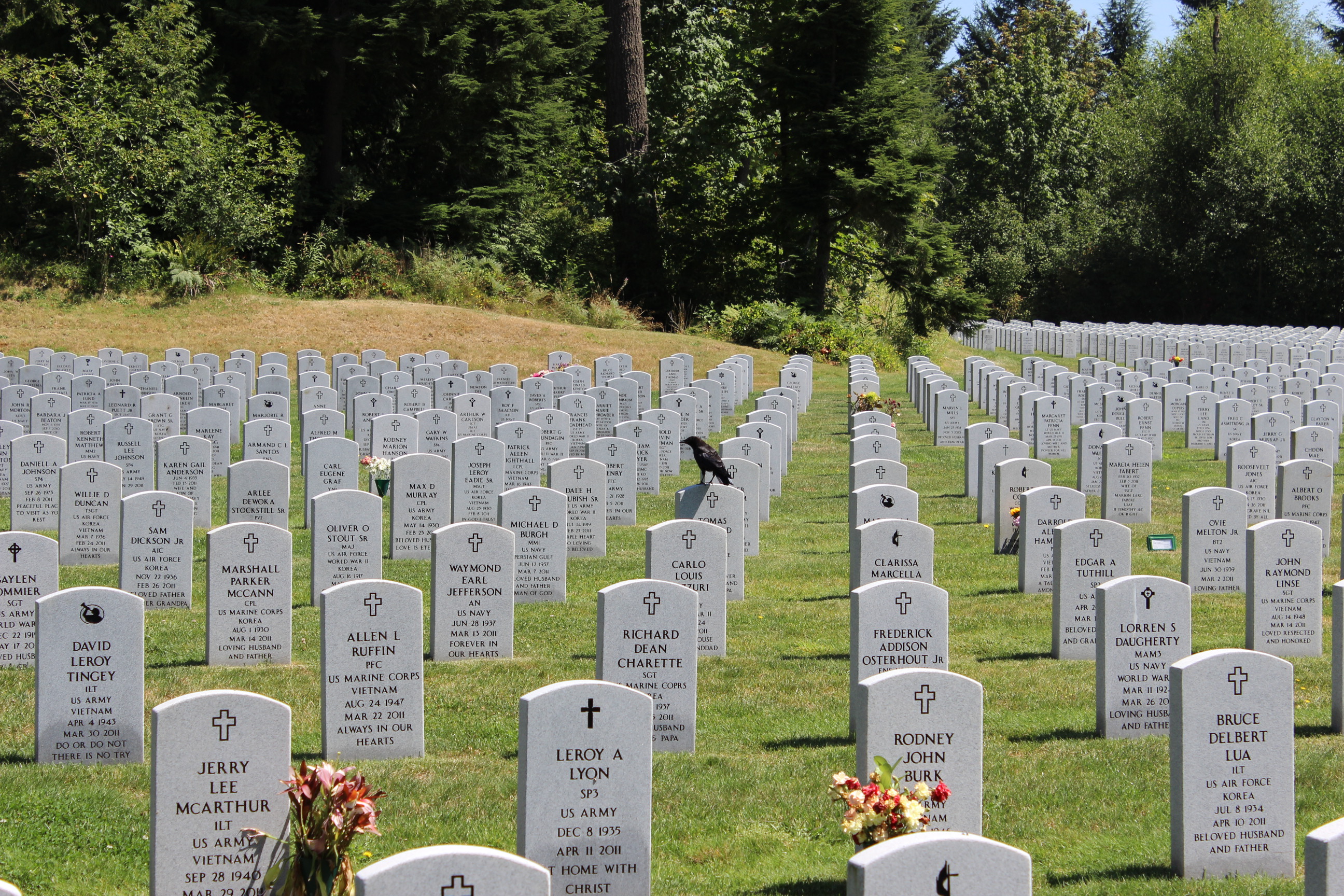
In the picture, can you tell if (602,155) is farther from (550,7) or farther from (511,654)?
(511,654)

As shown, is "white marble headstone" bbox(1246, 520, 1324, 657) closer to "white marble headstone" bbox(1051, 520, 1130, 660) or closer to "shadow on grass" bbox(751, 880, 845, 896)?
"white marble headstone" bbox(1051, 520, 1130, 660)

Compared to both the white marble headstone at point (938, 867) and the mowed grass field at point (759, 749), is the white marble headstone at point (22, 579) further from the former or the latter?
the white marble headstone at point (938, 867)

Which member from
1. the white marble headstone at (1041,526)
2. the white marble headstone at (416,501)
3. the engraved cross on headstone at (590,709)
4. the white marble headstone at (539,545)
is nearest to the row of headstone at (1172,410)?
the white marble headstone at (1041,526)

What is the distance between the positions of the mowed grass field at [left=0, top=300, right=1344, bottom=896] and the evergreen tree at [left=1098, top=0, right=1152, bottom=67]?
79.1 metres

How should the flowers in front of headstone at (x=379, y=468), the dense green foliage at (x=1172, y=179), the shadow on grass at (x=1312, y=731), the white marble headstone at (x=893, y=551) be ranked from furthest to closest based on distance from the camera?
the dense green foliage at (x=1172, y=179) < the flowers in front of headstone at (x=379, y=468) < the white marble headstone at (x=893, y=551) < the shadow on grass at (x=1312, y=731)

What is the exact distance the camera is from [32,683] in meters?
8.49

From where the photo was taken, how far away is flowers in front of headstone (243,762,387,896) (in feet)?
16.4

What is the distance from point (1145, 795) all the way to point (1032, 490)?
472 cm

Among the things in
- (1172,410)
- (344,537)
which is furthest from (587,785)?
(1172,410)

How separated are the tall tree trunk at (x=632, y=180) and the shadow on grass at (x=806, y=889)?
34790 mm

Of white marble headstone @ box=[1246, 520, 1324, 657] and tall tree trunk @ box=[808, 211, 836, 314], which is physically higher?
tall tree trunk @ box=[808, 211, 836, 314]

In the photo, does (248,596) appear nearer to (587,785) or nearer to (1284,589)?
(587,785)

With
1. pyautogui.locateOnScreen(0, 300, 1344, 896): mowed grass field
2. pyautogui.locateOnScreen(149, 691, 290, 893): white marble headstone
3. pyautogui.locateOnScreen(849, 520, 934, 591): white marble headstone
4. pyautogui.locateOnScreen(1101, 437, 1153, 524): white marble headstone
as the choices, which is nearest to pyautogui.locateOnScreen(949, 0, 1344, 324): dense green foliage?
pyautogui.locateOnScreen(1101, 437, 1153, 524): white marble headstone

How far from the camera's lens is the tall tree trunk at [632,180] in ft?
132
